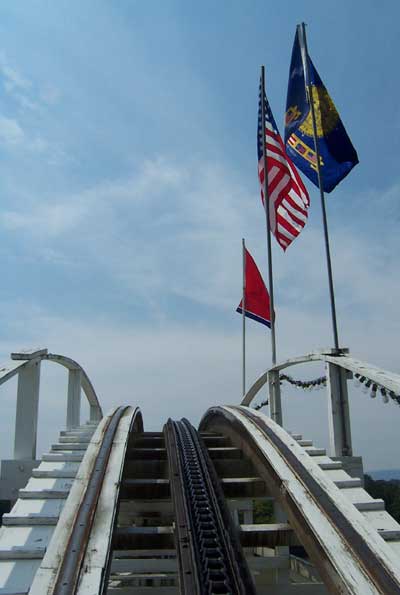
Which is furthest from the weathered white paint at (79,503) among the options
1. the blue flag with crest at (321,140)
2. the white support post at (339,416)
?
the blue flag with crest at (321,140)

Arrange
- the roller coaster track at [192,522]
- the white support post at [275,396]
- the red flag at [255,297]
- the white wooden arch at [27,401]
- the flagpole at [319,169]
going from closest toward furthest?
1. the roller coaster track at [192,522]
2. the white wooden arch at [27,401]
3. the flagpole at [319,169]
4. the white support post at [275,396]
5. the red flag at [255,297]

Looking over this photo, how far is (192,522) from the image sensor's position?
4988 mm

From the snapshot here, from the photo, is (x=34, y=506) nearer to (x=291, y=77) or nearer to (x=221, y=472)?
(x=221, y=472)

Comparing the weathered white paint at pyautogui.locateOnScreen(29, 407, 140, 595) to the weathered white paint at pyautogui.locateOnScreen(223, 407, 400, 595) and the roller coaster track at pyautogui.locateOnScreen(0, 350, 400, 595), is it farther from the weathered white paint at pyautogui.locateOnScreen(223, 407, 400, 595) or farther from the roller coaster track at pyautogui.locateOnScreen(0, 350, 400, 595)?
the weathered white paint at pyautogui.locateOnScreen(223, 407, 400, 595)

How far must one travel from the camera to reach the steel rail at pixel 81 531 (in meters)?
3.32

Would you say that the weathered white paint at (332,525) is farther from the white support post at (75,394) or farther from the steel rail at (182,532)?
the white support post at (75,394)

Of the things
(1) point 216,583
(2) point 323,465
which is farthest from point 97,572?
(2) point 323,465

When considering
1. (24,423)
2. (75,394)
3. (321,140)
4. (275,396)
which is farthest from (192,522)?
(321,140)

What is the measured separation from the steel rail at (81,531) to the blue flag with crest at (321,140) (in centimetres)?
708

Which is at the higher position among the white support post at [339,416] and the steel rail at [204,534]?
the white support post at [339,416]

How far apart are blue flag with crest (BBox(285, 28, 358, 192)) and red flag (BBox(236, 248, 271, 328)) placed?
616cm

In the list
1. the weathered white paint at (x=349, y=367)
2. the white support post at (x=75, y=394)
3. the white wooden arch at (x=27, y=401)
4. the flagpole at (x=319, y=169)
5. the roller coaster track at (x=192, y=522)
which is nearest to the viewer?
the roller coaster track at (x=192, y=522)

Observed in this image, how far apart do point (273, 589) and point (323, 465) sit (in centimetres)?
116

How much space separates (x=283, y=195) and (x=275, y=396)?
4.94 metres
